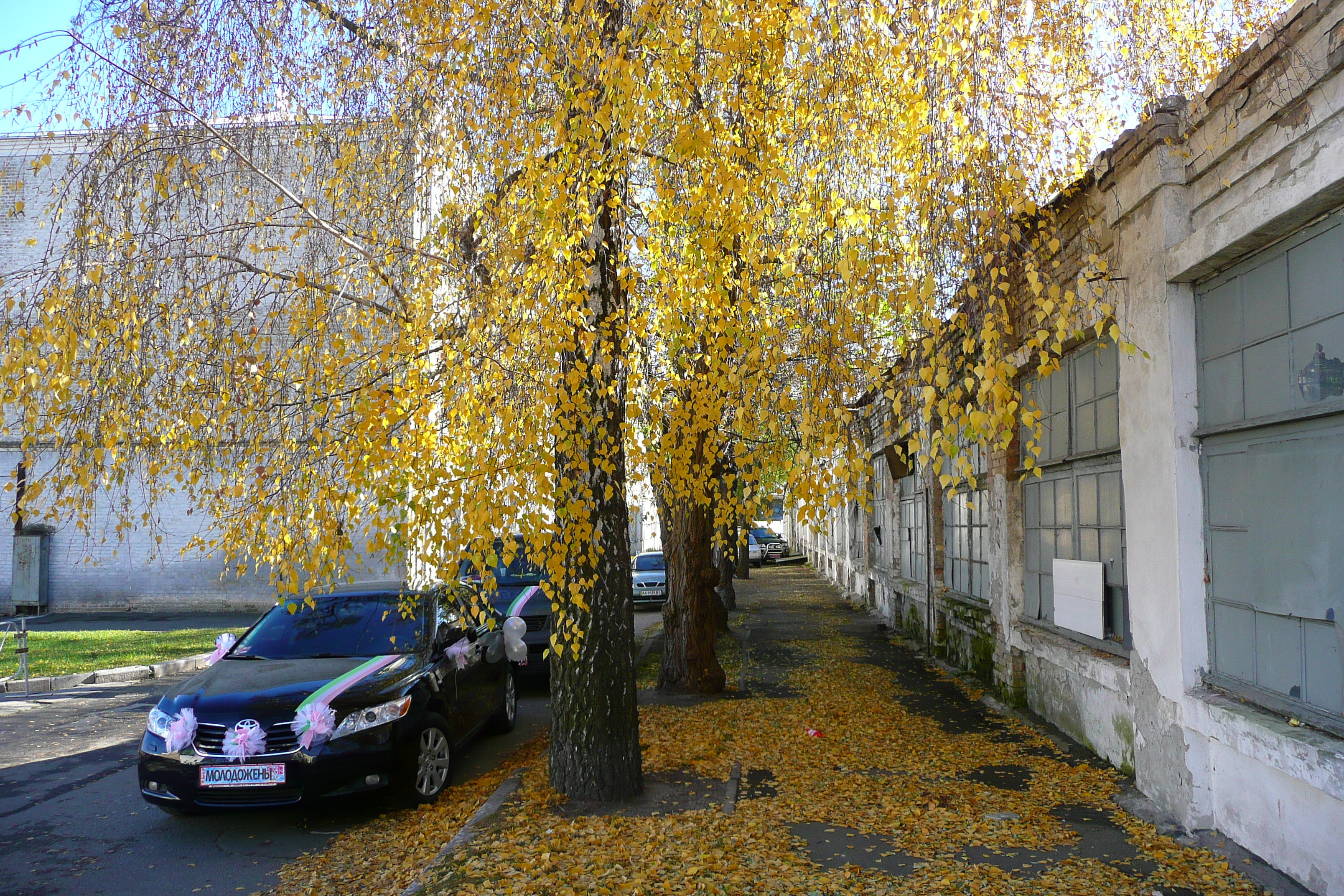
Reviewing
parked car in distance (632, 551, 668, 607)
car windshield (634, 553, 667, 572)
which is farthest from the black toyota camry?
car windshield (634, 553, 667, 572)

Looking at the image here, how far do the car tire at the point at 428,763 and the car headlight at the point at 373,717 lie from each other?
229 mm

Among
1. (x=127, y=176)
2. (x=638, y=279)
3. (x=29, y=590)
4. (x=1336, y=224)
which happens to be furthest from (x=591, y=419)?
(x=29, y=590)

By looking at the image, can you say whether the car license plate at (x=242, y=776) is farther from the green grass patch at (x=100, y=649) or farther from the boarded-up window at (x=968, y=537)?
the green grass patch at (x=100, y=649)

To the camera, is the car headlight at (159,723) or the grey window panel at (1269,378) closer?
the grey window panel at (1269,378)

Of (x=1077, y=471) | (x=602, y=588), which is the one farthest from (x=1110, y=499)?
(x=602, y=588)

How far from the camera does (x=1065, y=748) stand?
23.9 feet

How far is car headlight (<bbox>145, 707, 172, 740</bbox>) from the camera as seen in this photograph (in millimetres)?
5898

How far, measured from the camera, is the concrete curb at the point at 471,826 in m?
4.77

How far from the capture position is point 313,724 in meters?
5.82

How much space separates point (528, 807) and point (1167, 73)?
674 cm

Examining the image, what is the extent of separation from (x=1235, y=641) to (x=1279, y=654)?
1.47ft

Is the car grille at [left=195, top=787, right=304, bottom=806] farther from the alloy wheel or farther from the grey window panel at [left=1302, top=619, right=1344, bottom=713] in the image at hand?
the grey window panel at [left=1302, top=619, right=1344, bottom=713]

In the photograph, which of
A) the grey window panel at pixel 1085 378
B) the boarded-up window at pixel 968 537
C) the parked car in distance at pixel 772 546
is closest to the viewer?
the grey window panel at pixel 1085 378

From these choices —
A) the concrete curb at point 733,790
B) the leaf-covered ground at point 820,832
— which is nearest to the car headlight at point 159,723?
the leaf-covered ground at point 820,832
